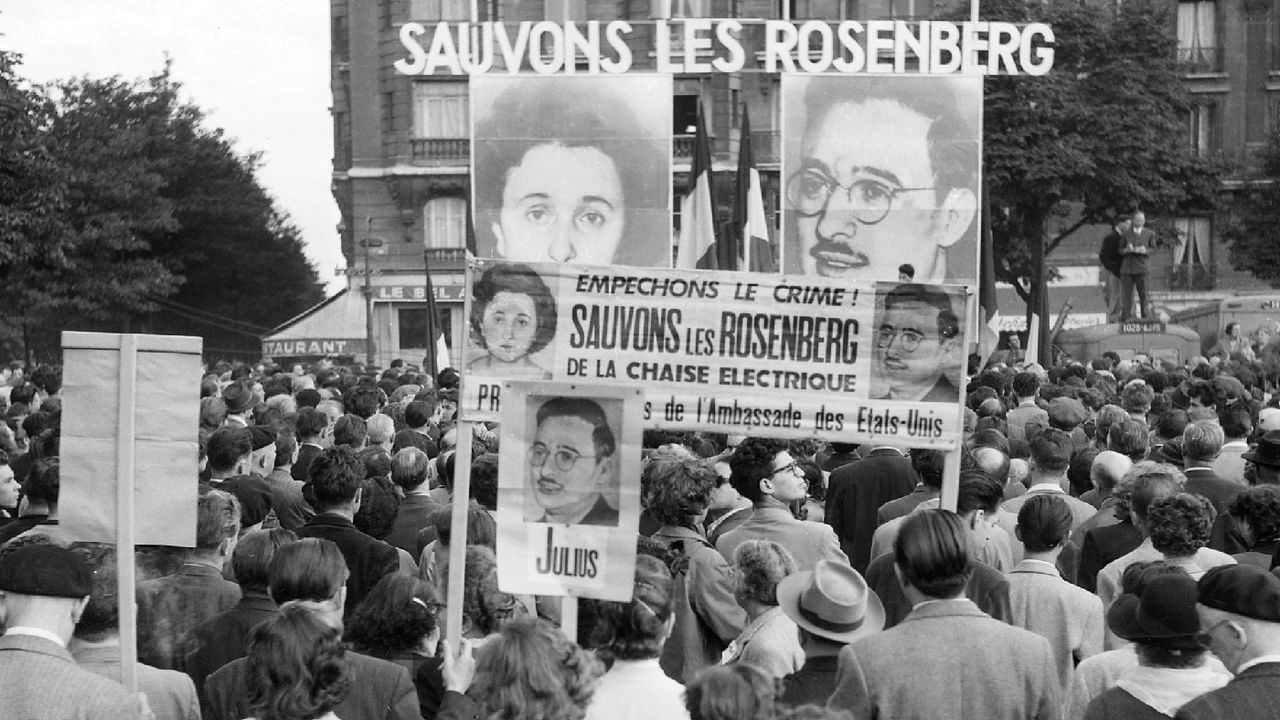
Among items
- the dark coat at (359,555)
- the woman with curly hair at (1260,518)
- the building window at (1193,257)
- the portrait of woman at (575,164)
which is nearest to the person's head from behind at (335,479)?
the dark coat at (359,555)

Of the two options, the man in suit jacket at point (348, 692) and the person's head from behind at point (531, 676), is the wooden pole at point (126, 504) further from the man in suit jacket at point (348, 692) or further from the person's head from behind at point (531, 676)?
the person's head from behind at point (531, 676)

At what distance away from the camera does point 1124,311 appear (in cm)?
2975

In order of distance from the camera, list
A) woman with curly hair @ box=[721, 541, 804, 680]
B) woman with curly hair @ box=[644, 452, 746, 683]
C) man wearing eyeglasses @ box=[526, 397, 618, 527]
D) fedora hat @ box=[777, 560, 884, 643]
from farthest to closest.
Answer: woman with curly hair @ box=[644, 452, 746, 683] < woman with curly hair @ box=[721, 541, 804, 680] < man wearing eyeglasses @ box=[526, 397, 618, 527] < fedora hat @ box=[777, 560, 884, 643]

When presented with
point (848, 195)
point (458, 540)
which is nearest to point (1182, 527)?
point (458, 540)

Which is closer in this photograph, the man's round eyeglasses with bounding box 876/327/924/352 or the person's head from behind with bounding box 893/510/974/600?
the person's head from behind with bounding box 893/510/974/600

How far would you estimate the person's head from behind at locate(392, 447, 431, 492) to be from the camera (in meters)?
8.34

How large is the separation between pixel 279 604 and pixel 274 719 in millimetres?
1047

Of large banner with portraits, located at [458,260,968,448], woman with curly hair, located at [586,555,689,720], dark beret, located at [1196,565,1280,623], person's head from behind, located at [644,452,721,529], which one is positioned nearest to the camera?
dark beret, located at [1196,565,1280,623]

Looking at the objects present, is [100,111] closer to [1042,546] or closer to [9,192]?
[9,192]

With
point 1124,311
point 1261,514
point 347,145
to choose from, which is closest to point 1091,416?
point 1261,514

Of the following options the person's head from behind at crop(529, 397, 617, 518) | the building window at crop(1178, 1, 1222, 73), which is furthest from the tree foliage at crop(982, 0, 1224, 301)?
the person's head from behind at crop(529, 397, 617, 518)

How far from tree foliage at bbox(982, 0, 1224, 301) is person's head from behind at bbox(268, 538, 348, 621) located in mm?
40153

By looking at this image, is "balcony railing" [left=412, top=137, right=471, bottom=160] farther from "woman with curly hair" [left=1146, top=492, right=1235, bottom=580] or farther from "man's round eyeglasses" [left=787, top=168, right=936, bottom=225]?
"woman with curly hair" [left=1146, top=492, right=1235, bottom=580]

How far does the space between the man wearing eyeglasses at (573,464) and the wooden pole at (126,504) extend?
3.96 ft
